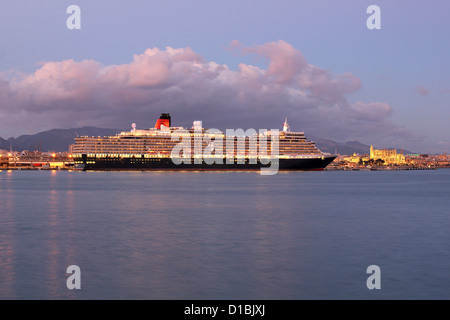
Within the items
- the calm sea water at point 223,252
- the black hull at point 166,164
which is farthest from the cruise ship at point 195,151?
the calm sea water at point 223,252

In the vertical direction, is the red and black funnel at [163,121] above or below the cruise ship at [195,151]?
above

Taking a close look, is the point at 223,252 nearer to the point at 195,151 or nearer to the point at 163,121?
the point at 195,151

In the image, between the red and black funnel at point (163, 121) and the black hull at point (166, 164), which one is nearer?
the black hull at point (166, 164)

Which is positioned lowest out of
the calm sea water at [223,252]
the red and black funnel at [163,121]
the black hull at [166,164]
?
the calm sea water at [223,252]

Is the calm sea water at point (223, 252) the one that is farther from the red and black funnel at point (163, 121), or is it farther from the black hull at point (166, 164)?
the red and black funnel at point (163, 121)

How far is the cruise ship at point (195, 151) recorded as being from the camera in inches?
4860

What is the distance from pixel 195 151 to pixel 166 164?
8129mm

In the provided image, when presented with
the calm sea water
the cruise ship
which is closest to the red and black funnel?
the cruise ship

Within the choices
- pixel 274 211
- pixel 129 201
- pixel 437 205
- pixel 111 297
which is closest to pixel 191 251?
pixel 111 297

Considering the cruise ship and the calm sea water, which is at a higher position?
the cruise ship

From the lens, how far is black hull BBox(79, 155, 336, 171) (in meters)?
125

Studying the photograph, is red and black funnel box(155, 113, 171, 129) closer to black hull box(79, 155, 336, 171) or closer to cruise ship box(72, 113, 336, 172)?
cruise ship box(72, 113, 336, 172)

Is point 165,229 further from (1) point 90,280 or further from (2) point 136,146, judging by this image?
(2) point 136,146

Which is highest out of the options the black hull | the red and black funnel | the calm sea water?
the red and black funnel
